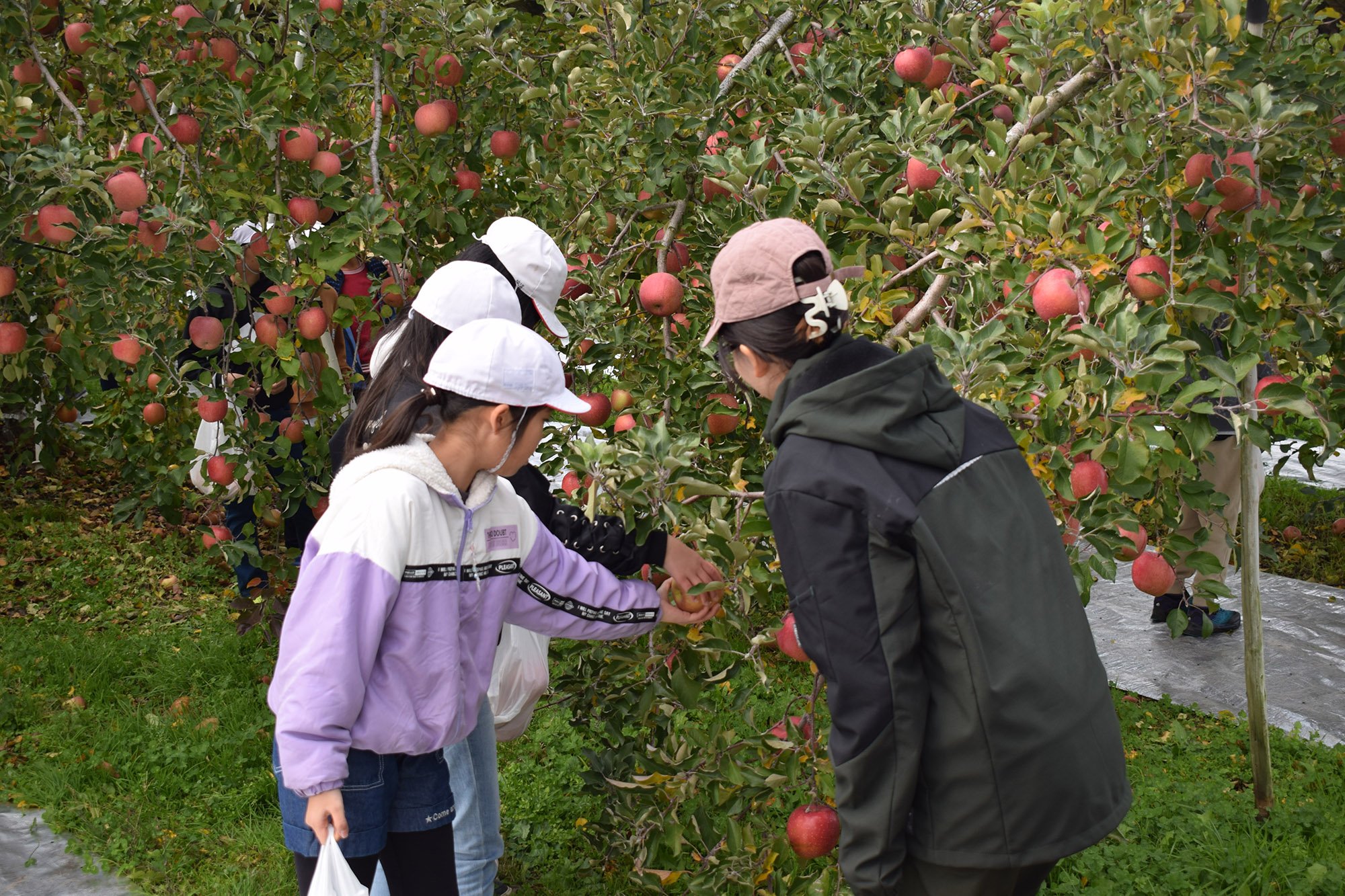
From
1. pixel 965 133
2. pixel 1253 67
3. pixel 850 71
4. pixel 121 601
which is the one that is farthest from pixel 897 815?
pixel 121 601

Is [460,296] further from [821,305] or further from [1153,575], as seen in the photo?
[1153,575]

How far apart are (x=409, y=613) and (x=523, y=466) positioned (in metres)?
0.53

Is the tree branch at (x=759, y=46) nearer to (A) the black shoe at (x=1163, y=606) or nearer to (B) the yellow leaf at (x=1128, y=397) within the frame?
(B) the yellow leaf at (x=1128, y=397)

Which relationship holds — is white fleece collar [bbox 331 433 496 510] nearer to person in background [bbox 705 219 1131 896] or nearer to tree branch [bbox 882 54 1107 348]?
person in background [bbox 705 219 1131 896]

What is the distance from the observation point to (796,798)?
327cm

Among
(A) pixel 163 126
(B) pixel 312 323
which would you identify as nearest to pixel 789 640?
(B) pixel 312 323

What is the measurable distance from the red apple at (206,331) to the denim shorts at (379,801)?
175cm

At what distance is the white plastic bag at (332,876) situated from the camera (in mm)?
1584

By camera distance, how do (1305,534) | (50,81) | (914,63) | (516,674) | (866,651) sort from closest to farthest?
(866,651), (516,674), (914,63), (50,81), (1305,534)

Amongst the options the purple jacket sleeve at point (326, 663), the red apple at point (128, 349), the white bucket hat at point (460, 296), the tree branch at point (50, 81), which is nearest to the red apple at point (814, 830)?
the purple jacket sleeve at point (326, 663)

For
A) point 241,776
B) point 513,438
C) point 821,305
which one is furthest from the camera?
point 241,776

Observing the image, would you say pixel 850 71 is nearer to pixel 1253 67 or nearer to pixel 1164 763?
pixel 1253 67

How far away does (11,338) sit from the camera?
11.7 feet

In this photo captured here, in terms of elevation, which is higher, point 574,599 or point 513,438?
point 513,438
